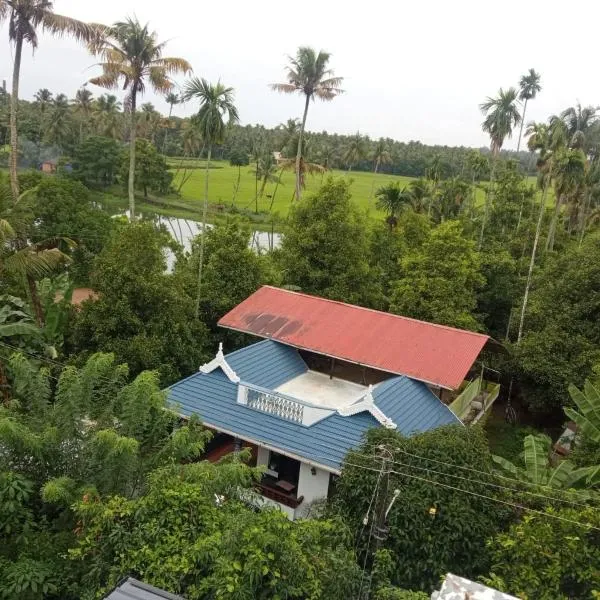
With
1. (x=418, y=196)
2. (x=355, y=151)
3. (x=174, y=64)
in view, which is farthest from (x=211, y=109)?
(x=355, y=151)

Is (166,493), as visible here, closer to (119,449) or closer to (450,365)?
(119,449)

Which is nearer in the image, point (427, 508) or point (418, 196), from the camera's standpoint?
point (427, 508)

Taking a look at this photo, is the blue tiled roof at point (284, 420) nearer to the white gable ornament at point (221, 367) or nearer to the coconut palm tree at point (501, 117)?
the white gable ornament at point (221, 367)

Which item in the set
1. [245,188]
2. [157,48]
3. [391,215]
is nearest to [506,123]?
[391,215]

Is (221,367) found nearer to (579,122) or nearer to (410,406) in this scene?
(410,406)

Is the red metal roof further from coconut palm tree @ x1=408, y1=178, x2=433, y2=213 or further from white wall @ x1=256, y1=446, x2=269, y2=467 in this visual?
coconut palm tree @ x1=408, y1=178, x2=433, y2=213

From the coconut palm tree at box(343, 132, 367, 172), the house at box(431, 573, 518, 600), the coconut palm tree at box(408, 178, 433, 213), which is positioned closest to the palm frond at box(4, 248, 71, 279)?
the house at box(431, 573, 518, 600)

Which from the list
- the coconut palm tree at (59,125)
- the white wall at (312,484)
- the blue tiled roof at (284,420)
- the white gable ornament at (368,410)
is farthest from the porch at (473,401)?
the coconut palm tree at (59,125)
